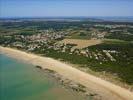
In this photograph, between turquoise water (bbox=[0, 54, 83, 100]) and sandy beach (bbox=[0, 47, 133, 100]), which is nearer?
sandy beach (bbox=[0, 47, 133, 100])

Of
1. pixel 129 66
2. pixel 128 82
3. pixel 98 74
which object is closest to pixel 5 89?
pixel 98 74

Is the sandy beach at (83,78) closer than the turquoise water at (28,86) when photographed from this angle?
Yes

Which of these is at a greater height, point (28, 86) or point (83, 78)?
point (83, 78)

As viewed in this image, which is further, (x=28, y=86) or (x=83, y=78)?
(x=83, y=78)

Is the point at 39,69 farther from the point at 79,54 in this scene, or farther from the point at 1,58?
the point at 1,58

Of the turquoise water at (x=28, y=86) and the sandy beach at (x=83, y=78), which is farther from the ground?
the sandy beach at (x=83, y=78)

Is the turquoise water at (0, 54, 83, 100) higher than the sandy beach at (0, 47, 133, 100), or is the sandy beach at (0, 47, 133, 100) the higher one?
the sandy beach at (0, 47, 133, 100)
